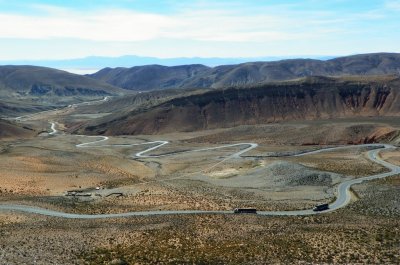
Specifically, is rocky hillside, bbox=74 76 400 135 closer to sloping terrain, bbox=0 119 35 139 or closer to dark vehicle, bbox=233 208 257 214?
sloping terrain, bbox=0 119 35 139

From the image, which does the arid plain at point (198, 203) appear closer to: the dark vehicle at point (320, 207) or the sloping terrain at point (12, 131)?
the dark vehicle at point (320, 207)

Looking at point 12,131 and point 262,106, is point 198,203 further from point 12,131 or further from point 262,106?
point 262,106

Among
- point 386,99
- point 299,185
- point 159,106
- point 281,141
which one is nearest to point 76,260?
point 299,185

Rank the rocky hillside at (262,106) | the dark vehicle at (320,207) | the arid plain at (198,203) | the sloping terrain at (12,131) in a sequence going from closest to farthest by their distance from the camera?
the arid plain at (198,203) < the dark vehicle at (320,207) < the sloping terrain at (12,131) < the rocky hillside at (262,106)

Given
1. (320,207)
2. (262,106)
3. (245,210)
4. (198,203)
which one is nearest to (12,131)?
(262,106)

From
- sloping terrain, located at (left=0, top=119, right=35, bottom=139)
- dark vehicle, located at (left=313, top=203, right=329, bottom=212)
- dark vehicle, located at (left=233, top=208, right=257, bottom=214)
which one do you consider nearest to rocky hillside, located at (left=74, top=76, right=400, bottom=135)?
sloping terrain, located at (left=0, top=119, right=35, bottom=139)

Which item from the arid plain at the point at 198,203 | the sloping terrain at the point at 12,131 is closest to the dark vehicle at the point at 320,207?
the arid plain at the point at 198,203

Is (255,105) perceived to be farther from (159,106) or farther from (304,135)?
(304,135)

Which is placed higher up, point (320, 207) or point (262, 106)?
point (262, 106)
